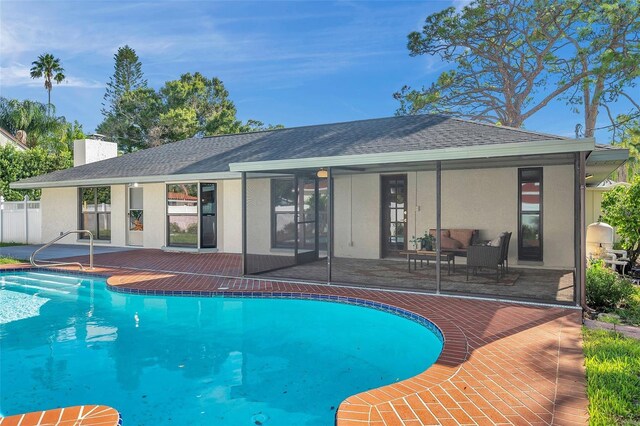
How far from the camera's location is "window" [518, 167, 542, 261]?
10602 millimetres

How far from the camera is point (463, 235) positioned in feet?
35.9

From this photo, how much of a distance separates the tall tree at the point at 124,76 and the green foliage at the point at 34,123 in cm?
369

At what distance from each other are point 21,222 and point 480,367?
18.9 meters

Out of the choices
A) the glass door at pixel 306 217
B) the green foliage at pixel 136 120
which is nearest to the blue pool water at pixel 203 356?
the glass door at pixel 306 217

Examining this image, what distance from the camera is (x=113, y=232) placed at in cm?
1567

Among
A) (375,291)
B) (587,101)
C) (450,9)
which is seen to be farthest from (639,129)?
(375,291)

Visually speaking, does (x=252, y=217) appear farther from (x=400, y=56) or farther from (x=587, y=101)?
(x=587, y=101)

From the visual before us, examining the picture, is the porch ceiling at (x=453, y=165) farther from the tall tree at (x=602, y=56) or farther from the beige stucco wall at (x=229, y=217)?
the tall tree at (x=602, y=56)

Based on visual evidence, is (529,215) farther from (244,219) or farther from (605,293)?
(244,219)

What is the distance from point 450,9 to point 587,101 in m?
7.66

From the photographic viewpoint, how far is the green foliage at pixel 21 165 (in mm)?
20484

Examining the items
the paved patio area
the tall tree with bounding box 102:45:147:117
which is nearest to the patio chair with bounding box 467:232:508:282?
the paved patio area

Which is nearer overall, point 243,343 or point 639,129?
point 243,343

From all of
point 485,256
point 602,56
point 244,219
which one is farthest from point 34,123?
point 602,56
